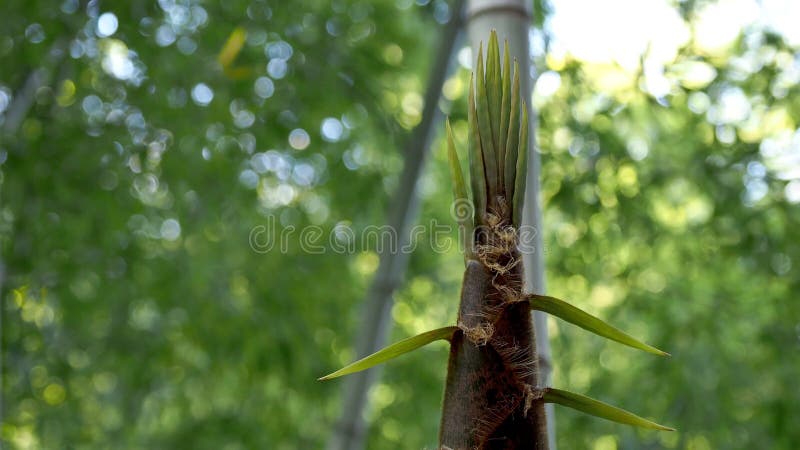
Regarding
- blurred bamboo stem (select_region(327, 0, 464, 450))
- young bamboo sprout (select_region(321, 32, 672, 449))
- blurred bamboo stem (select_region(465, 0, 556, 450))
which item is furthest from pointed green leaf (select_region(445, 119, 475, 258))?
blurred bamboo stem (select_region(327, 0, 464, 450))

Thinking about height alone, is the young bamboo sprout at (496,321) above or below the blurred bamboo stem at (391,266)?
below

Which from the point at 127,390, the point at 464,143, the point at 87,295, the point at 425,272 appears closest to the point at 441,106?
the point at 464,143

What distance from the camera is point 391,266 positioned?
1.83 metres

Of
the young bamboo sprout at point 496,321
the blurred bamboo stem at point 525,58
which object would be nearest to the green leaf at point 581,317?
the young bamboo sprout at point 496,321

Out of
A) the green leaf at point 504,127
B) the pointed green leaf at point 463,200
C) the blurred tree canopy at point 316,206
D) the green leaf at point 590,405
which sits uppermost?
the blurred tree canopy at point 316,206

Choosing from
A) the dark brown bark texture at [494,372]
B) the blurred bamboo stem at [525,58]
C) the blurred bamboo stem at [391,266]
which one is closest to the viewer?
the dark brown bark texture at [494,372]

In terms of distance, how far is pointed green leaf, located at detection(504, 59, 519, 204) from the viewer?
42 cm

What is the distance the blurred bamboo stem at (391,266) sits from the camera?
178 centimetres

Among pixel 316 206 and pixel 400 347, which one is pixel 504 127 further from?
pixel 316 206

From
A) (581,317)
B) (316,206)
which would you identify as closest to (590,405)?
(581,317)

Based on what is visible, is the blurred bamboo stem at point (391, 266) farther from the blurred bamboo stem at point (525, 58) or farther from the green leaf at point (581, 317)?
the green leaf at point (581, 317)

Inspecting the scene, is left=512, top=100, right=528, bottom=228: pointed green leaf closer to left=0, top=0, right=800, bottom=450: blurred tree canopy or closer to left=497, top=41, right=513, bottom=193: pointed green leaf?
left=497, top=41, right=513, bottom=193: pointed green leaf

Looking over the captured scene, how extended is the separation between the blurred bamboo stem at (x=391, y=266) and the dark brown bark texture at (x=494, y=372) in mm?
1372

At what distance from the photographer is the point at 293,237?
7.80 feet
